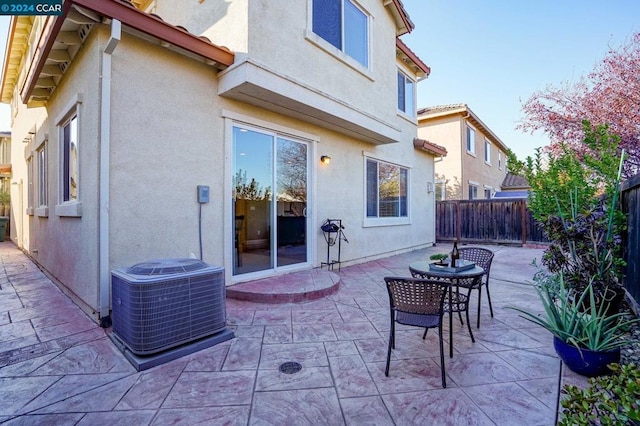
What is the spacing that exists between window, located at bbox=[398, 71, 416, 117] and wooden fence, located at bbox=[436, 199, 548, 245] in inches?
194

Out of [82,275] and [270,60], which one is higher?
[270,60]

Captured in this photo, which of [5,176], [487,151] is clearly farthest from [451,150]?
[5,176]

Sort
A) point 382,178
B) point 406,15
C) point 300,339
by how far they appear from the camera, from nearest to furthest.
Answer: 1. point 300,339
2. point 406,15
3. point 382,178

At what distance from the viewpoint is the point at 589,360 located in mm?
2648

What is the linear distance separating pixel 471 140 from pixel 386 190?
10.7 m

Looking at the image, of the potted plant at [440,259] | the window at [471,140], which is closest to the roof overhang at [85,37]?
the potted plant at [440,259]

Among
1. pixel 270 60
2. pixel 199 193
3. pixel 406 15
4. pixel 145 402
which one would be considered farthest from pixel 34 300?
A: pixel 406 15

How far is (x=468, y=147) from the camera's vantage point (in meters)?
16.9

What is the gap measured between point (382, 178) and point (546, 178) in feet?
16.3

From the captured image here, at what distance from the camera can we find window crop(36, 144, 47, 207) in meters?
6.76

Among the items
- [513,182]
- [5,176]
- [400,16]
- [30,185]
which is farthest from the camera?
[513,182]

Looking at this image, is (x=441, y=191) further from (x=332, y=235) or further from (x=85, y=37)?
(x=85, y=37)

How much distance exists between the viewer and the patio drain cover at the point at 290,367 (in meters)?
2.82

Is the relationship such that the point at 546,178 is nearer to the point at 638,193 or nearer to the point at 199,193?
the point at 638,193
